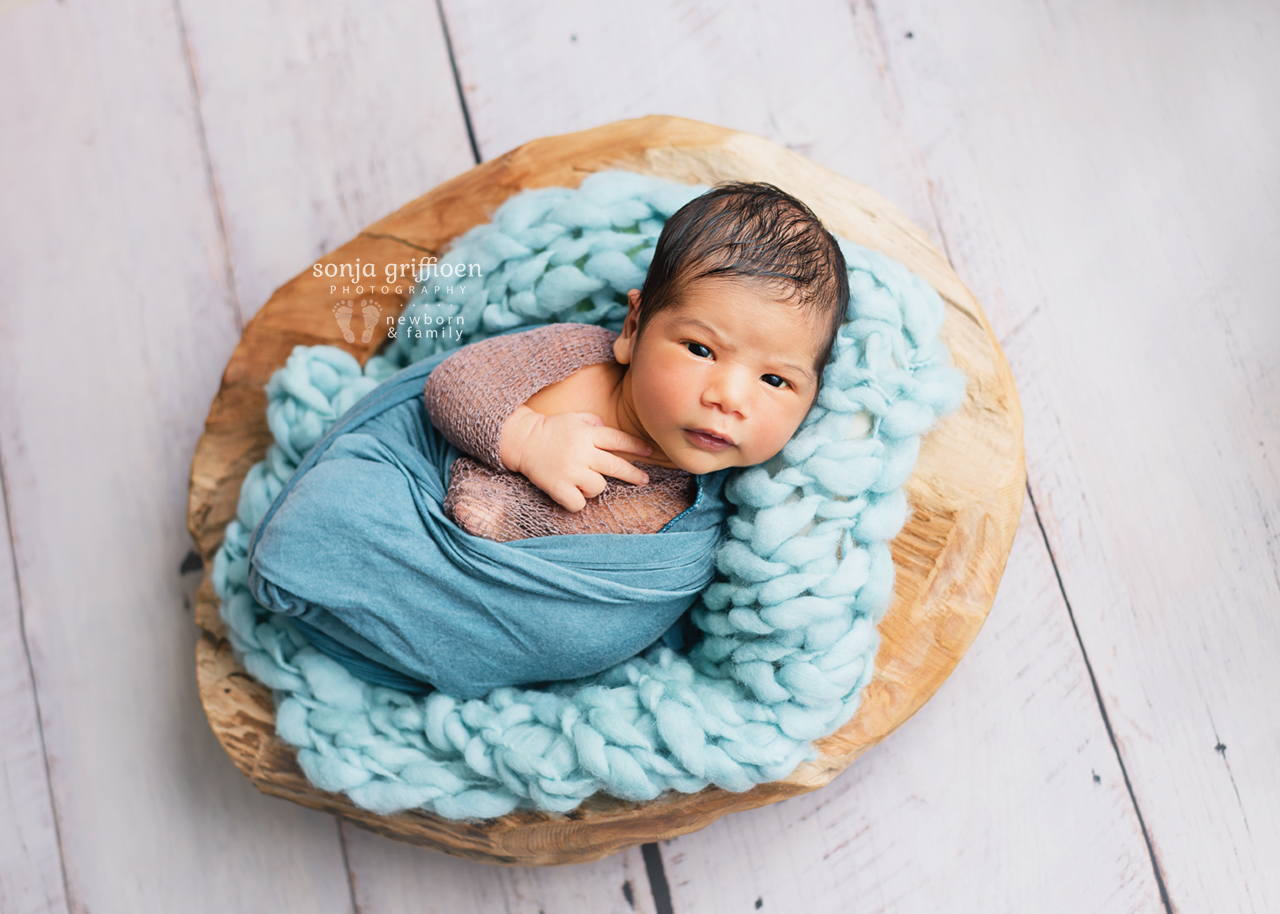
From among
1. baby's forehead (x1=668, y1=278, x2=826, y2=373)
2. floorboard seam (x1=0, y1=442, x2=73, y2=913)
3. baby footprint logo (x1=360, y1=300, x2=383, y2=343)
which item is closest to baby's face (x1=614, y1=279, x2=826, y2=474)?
baby's forehead (x1=668, y1=278, x2=826, y2=373)

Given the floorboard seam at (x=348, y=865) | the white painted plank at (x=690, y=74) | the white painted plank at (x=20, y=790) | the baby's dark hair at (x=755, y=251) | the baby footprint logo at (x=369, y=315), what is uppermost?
the white painted plank at (x=690, y=74)

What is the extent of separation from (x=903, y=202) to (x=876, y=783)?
84 centimetres

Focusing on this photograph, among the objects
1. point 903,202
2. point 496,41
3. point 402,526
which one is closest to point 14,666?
point 402,526

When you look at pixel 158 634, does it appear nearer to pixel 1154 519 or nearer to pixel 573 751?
pixel 573 751

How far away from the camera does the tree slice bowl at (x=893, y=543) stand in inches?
36.8

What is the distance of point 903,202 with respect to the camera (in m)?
1.30

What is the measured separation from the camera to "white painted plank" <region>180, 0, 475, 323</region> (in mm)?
1366

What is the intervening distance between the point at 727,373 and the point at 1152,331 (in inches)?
30.2

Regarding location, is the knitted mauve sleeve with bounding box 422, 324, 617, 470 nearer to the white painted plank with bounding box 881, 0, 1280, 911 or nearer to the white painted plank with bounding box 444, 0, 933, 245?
the white painted plank with bounding box 444, 0, 933, 245

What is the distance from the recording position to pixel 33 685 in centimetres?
131

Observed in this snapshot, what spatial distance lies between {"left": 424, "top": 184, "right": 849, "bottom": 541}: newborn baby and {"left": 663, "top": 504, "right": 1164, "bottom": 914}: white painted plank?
49 cm

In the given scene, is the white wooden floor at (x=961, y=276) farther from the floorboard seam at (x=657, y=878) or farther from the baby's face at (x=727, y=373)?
the baby's face at (x=727, y=373)

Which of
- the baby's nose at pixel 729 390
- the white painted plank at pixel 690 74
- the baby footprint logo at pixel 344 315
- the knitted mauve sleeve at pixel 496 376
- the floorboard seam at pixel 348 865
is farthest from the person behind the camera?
the white painted plank at pixel 690 74

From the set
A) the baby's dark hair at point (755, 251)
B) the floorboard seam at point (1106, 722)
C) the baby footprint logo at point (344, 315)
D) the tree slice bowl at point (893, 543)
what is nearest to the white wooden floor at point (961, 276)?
the floorboard seam at point (1106, 722)
